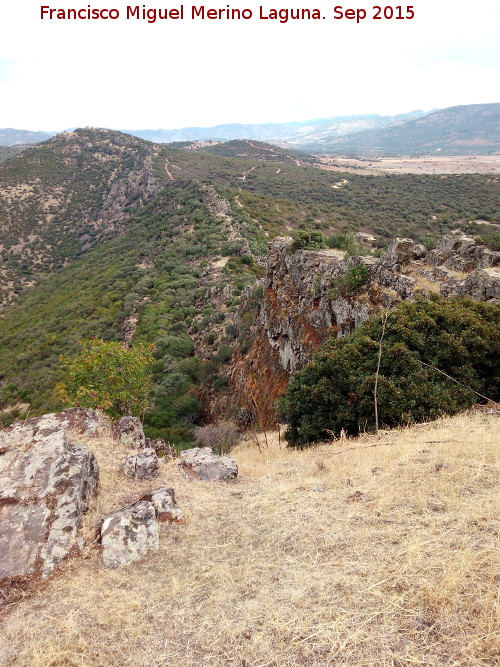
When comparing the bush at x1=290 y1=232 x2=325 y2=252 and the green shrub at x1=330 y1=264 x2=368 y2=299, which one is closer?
the green shrub at x1=330 y1=264 x2=368 y2=299

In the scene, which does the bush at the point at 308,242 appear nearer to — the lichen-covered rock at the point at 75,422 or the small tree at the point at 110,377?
the small tree at the point at 110,377

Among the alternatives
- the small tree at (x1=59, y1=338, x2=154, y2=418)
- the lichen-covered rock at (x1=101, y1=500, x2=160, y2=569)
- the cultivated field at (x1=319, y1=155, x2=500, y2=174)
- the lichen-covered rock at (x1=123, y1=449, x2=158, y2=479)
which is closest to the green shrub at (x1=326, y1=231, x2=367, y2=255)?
the small tree at (x1=59, y1=338, x2=154, y2=418)

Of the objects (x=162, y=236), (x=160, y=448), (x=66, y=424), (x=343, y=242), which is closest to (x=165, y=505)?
(x=160, y=448)

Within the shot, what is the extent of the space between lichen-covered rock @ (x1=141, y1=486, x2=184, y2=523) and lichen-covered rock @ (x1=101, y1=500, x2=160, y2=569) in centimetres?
24

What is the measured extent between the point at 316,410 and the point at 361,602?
22.3 feet

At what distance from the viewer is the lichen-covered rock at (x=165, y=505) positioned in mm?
5523

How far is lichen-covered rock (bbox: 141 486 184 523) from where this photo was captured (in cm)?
552

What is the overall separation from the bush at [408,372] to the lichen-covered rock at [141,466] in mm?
4479

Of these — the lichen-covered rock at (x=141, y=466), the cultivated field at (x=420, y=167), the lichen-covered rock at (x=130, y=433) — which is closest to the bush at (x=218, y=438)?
the lichen-covered rock at (x=130, y=433)

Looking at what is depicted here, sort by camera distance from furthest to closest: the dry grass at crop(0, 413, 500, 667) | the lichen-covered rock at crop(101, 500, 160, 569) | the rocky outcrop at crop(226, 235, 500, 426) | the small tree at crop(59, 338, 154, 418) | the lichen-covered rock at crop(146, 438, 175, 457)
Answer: the rocky outcrop at crop(226, 235, 500, 426) < the small tree at crop(59, 338, 154, 418) < the lichen-covered rock at crop(146, 438, 175, 457) < the lichen-covered rock at crop(101, 500, 160, 569) < the dry grass at crop(0, 413, 500, 667)

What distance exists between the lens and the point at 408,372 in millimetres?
9227

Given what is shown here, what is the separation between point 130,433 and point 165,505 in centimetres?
322

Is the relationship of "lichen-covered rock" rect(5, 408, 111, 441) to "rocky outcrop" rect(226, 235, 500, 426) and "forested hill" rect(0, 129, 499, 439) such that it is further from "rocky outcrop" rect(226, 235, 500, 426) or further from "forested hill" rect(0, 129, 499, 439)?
"forested hill" rect(0, 129, 499, 439)

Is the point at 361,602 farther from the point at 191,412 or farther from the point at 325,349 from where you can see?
the point at 191,412
